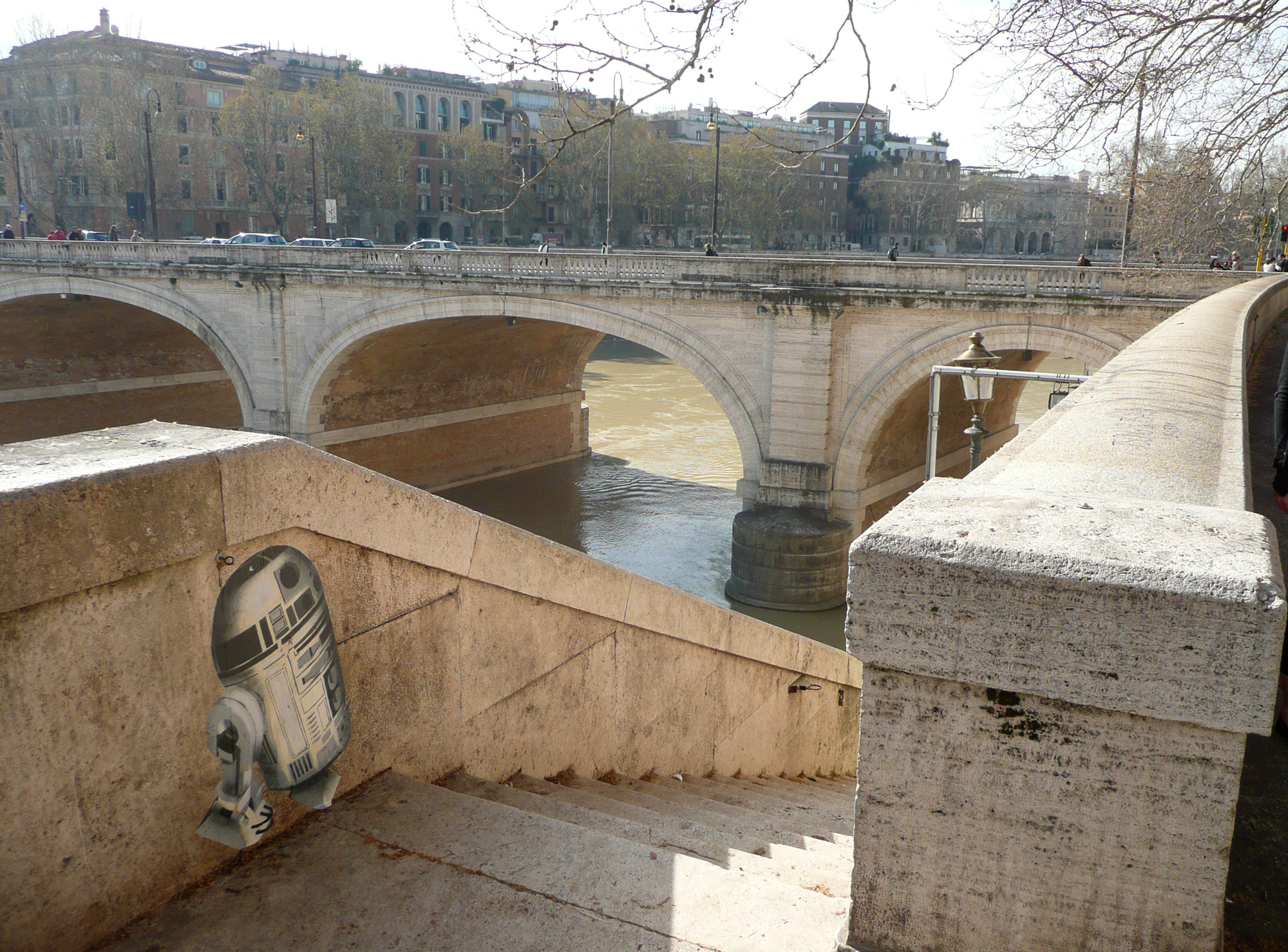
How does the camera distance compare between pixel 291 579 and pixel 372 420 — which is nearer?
pixel 291 579

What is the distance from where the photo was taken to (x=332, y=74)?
6150 centimetres

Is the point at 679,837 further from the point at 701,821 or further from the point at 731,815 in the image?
the point at 731,815

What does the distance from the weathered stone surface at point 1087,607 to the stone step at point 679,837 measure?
161 cm

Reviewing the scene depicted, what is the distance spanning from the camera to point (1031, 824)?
1.49 metres

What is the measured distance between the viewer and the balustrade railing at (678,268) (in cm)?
1518

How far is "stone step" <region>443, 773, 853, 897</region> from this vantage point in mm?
2963

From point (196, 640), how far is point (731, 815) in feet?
7.33

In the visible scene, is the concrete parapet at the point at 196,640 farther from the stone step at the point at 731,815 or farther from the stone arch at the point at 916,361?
the stone arch at the point at 916,361

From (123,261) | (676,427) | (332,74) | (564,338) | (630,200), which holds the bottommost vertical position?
(676,427)

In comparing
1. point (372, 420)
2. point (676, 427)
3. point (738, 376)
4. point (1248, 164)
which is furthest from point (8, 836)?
point (676, 427)

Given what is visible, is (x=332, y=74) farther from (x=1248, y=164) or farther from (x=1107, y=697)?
(x=1107, y=697)

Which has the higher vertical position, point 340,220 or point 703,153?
point 703,153

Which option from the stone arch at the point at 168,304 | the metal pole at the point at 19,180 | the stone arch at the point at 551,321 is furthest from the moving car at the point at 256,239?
the stone arch at the point at 551,321

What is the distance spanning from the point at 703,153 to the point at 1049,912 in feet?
186
